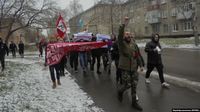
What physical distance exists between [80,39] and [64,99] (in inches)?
271

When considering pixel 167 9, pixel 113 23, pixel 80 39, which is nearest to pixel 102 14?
pixel 113 23

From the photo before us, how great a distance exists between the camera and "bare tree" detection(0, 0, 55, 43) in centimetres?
5628

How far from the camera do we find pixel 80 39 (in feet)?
57.3

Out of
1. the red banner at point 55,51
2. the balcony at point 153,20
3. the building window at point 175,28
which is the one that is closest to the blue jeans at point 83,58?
the red banner at point 55,51

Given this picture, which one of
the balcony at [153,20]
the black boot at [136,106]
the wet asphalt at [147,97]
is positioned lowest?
the wet asphalt at [147,97]

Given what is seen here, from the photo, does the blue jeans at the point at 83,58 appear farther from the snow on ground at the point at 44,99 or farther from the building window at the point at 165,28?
the building window at the point at 165,28

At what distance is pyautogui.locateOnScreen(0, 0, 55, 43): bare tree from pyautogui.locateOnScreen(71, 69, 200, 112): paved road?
143 ft

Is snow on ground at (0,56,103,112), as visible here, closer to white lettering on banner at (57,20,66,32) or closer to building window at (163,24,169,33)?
white lettering on banner at (57,20,66,32)

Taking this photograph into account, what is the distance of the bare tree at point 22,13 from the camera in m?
56.3

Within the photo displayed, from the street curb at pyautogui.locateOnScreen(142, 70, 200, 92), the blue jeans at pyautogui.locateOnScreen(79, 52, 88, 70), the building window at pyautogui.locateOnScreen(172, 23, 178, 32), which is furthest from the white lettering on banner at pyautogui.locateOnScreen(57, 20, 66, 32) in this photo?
the building window at pyautogui.locateOnScreen(172, 23, 178, 32)

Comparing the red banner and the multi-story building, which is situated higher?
the multi-story building

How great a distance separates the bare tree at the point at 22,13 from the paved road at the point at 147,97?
43.7 m

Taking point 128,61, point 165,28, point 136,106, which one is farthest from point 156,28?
point 136,106

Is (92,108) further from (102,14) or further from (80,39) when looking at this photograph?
(102,14)
